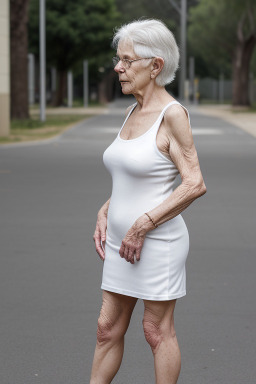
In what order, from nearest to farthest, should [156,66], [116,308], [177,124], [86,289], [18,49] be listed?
1. [177,124]
2. [156,66]
3. [116,308]
4. [86,289]
5. [18,49]

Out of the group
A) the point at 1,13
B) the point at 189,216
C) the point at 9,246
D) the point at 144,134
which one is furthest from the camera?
the point at 1,13

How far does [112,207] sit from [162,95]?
19.1 inches

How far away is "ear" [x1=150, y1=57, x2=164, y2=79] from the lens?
3.60 m

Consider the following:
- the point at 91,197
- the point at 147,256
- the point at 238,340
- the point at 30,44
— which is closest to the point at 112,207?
the point at 147,256

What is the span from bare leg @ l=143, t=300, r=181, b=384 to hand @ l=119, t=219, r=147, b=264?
0.75ft

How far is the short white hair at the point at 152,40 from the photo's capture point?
355cm

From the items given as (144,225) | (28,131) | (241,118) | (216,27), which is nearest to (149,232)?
(144,225)

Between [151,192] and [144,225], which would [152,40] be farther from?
[144,225]

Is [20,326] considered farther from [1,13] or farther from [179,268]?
[1,13]

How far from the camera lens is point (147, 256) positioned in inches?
143

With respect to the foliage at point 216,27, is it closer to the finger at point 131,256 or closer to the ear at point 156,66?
the ear at point 156,66

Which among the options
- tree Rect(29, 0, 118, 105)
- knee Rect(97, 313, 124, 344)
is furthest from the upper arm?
tree Rect(29, 0, 118, 105)

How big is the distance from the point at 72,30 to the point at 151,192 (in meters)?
64.3

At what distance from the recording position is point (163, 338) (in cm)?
373
